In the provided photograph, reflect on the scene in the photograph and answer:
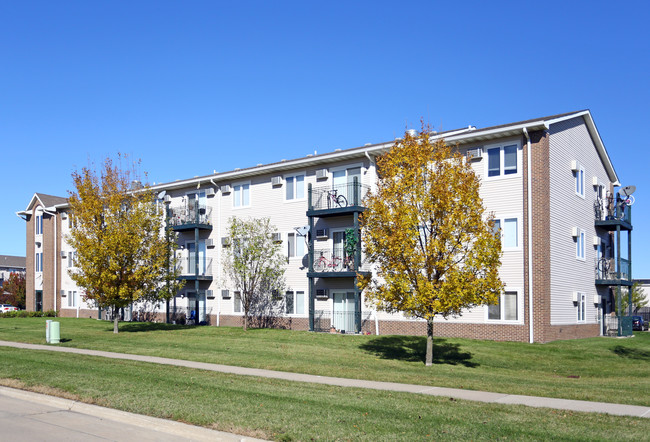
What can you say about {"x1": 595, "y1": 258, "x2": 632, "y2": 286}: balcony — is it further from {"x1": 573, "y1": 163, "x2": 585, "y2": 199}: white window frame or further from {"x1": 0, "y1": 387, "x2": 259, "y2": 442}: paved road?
{"x1": 0, "y1": 387, "x2": 259, "y2": 442}: paved road

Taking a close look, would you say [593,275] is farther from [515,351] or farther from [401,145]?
[401,145]

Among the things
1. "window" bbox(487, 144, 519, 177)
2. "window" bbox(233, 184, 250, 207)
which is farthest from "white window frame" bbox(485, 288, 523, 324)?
"window" bbox(233, 184, 250, 207)

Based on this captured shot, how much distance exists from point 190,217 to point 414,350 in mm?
18377

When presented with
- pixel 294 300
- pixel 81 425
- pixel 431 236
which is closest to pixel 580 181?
pixel 431 236

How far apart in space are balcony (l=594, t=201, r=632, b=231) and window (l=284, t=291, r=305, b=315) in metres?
15.5

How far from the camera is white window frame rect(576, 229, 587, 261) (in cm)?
2856

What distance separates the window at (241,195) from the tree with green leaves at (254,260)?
6.49 feet

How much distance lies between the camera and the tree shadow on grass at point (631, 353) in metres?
22.6

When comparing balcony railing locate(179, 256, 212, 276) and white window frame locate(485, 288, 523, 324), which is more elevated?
balcony railing locate(179, 256, 212, 276)

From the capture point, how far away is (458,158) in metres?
18.7

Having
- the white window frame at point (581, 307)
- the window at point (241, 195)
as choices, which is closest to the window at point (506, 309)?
the white window frame at point (581, 307)

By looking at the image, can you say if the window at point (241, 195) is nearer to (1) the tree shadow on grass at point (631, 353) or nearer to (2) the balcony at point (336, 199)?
(2) the balcony at point (336, 199)

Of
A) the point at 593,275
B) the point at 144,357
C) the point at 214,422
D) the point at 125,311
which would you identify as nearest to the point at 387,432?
the point at 214,422

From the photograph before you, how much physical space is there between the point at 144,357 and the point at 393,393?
34.3 ft
